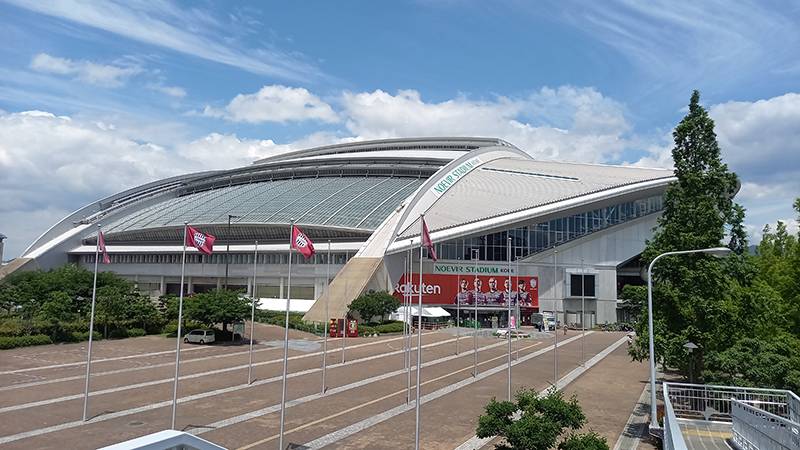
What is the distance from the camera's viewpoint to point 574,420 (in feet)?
50.0

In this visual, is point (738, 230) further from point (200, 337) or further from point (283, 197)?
point (283, 197)

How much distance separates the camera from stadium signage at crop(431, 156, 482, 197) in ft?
217

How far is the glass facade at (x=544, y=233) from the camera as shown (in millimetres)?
64125

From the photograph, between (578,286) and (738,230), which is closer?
(738,230)

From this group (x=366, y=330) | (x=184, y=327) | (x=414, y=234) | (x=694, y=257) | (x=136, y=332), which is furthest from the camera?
(x=414, y=234)

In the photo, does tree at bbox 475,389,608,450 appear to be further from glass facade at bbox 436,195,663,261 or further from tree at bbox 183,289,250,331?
glass facade at bbox 436,195,663,261

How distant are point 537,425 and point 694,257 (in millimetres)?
12810

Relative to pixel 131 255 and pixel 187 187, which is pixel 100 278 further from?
pixel 187 187

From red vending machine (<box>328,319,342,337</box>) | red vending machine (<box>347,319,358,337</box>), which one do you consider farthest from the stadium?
red vending machine (<box>347,319,358,337</box>)

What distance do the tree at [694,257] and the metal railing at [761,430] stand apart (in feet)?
18.9

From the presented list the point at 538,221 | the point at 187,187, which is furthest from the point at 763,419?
the point at 187,187

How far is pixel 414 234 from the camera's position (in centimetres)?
5862

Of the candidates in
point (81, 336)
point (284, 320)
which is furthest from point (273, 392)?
point (284, 320)

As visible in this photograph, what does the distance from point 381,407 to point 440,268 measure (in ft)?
128
